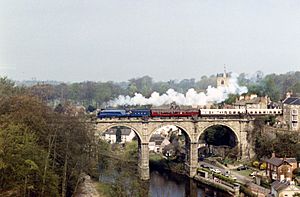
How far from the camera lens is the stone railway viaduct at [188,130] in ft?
138

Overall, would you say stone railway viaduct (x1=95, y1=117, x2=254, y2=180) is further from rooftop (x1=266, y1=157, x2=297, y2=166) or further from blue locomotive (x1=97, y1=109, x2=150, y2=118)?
rooftop (x1=266, y1=157, x2=297, y2=166)

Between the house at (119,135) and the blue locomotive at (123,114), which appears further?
the house at (119,135)

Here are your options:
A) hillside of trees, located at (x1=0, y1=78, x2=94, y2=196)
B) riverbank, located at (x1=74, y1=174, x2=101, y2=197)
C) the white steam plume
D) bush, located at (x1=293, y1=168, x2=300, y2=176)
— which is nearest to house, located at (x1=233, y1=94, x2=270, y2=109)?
the white steam plume

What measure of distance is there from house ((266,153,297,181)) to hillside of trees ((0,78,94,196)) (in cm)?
1338

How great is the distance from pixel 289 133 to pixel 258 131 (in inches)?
172

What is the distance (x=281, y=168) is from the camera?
110 ft

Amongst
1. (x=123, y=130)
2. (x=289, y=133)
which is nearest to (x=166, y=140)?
(x=123, y=130)

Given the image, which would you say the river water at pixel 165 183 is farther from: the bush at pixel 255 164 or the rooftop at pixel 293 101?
the rooftop at pixel 293 101

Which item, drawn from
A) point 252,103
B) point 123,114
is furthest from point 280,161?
point 252,103

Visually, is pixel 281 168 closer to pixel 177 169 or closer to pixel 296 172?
pixel 296 172

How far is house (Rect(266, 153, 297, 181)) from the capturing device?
33.5 metres

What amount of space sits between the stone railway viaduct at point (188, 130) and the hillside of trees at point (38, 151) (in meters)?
5.34

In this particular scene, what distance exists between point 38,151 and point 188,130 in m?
23.0

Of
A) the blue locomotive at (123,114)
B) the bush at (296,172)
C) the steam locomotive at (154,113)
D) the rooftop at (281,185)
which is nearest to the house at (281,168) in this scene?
the bush at (296,172)
